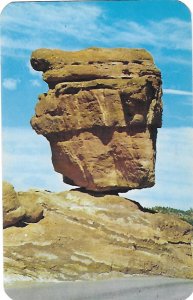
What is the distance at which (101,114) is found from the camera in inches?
325

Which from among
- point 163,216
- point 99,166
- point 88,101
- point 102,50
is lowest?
point 163,216

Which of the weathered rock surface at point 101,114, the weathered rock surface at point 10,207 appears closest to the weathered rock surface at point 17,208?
the weathered rock surface at point 10,207

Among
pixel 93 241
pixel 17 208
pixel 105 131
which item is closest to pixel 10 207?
pixel 17 208

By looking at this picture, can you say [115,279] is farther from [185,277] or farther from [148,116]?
[148,116]

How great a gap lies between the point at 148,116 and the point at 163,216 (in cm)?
102

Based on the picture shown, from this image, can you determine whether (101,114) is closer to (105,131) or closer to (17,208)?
(105,131)

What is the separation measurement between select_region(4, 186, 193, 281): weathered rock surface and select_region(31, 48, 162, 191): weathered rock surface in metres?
0.28

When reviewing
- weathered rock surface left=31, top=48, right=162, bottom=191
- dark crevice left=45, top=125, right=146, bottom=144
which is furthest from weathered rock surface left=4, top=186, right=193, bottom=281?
dark crevice left=45, top=125, right=146, bottom=144

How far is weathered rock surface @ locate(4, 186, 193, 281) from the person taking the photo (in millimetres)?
8016

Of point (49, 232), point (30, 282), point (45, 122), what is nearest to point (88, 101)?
point (45, 122)

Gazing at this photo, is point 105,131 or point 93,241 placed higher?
point 105,131

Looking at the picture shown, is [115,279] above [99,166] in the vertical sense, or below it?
below

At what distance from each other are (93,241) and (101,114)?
4.15ft

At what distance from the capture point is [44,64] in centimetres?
831
